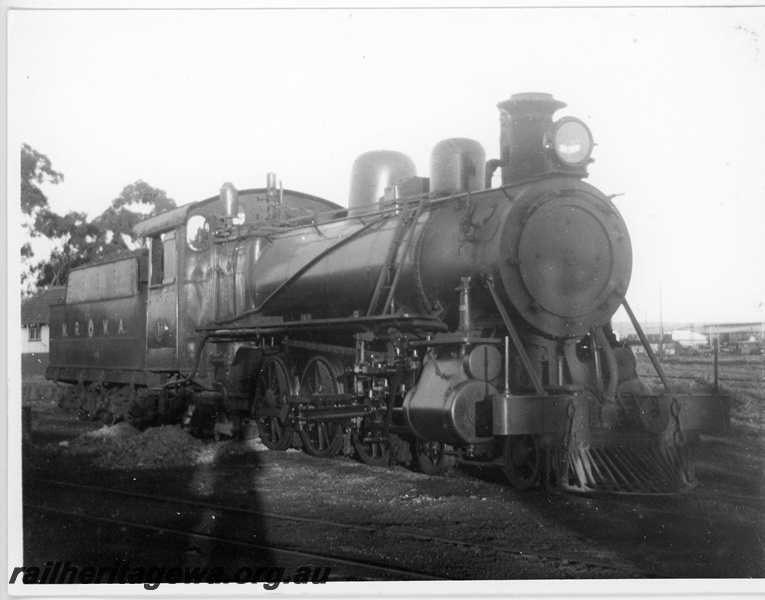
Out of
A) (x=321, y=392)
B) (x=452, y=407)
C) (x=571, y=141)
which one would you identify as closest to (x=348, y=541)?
(x=452, y=407)

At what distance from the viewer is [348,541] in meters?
6.17

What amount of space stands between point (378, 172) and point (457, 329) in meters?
2.80

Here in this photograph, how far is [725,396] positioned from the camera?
24.7ft

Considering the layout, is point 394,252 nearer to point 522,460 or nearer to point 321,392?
point 321,392

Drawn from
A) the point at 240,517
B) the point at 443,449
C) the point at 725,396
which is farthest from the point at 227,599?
the point at 725,396

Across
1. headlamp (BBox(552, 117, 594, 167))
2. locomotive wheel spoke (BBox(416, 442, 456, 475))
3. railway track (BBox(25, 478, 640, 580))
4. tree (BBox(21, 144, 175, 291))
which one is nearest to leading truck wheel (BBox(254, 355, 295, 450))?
locomotive wheel spoke (BBox(416, 442, 456, 475))

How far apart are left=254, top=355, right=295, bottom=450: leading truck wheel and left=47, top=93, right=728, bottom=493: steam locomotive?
25mm

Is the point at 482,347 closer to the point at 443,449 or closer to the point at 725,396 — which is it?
the point at 443,449

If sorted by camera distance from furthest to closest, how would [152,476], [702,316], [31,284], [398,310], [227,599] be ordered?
1. [31,284]
2. [702,316]
3. [152,476]
4. [398,310]
5. [227,599]

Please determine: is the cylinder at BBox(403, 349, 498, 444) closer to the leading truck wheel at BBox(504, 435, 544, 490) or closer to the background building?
the leading truck wheel at BBox(504, 435, 544, 490)

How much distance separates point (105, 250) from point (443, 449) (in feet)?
67.4

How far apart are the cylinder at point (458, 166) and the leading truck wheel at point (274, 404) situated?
3.01 metres

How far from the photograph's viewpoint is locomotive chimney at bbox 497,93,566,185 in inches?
301

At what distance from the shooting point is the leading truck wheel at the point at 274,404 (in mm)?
9555
